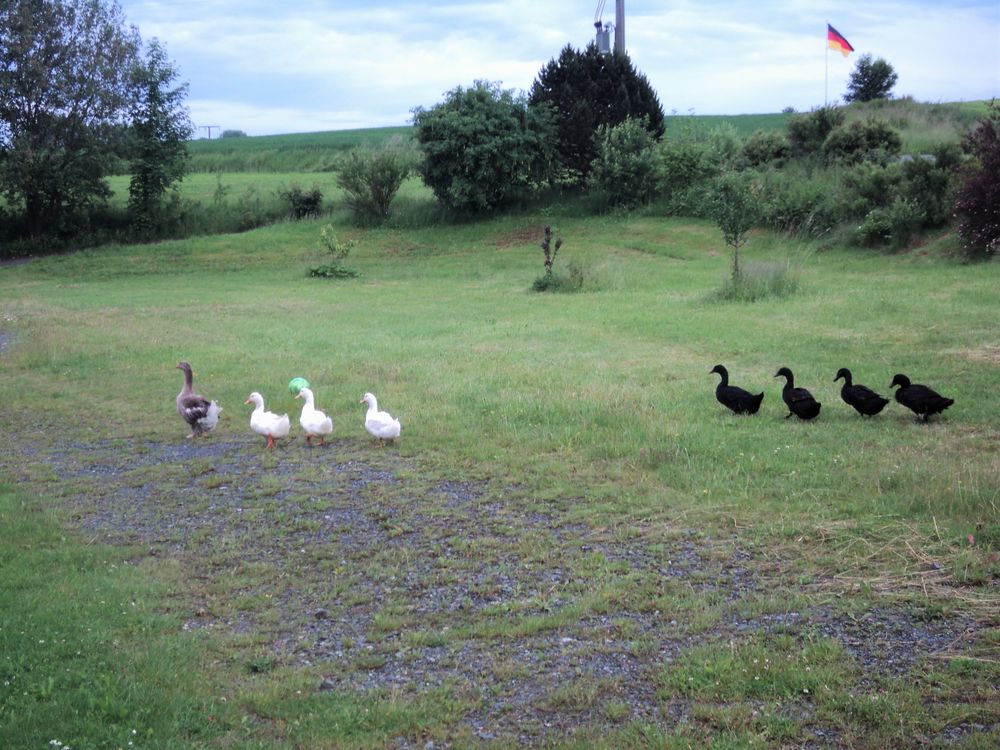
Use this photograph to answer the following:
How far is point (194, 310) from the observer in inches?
814

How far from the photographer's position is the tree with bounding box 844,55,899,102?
4762cm

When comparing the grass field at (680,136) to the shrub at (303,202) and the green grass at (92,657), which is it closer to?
the shrub at (303,202)

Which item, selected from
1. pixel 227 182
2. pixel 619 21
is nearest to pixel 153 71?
pixel 227 182

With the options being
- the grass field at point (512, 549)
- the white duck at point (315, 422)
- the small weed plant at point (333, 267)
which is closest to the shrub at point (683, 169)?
the small weed plant at point (333, 267)

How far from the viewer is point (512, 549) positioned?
6746 millimetres

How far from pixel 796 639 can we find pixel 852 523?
1886mm

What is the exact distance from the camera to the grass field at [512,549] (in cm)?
455

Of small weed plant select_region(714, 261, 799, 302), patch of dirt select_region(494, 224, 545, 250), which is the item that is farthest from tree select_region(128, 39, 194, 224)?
small weed plant select_region(714, 261, 799, 302)

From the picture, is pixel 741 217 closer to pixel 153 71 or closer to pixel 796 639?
pixel 796 639

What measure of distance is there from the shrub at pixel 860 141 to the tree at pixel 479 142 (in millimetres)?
10271

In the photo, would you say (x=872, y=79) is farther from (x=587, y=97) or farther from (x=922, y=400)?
(x=922, y=400)

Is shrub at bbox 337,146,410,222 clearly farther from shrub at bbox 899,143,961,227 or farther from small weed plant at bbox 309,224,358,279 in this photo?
shrub at bbox 899,143,961,227

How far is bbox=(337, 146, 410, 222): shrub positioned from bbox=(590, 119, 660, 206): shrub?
774 cm

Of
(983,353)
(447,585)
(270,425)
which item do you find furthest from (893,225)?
(447,585)
